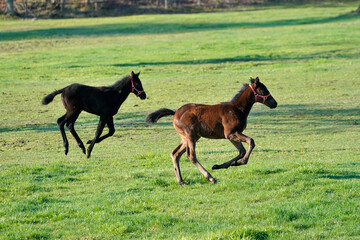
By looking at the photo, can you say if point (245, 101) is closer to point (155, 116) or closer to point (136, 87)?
point (155, 116)

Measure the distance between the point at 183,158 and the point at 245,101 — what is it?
3.23m

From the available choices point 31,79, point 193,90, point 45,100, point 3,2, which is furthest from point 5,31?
point 45,100

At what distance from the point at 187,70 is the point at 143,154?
17472mm

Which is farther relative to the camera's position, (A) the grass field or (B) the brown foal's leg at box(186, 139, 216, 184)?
(B) the brown foal's leg at box(186, 139, 216, 184)

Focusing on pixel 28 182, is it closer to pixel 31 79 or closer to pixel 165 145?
pixel 165 145

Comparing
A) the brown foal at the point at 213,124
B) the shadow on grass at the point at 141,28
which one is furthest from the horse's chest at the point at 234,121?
the shadow on grass at the point at 141,28

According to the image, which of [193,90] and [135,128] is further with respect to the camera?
[193,90]

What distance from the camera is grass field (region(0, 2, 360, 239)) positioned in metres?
8.34

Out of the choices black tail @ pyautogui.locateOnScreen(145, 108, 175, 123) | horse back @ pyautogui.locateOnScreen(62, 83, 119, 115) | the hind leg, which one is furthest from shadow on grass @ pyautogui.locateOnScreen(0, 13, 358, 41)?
the hind leg

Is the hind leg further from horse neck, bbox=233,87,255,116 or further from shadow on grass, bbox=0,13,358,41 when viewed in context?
shadow on grass, bbox=0,13,358,41

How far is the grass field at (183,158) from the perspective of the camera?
27.4 feet

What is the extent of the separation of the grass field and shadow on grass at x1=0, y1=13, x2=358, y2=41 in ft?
16.2

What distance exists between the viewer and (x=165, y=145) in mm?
15711

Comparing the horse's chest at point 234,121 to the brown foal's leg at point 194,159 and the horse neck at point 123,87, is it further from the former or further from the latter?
the horse neck at point 123,87
